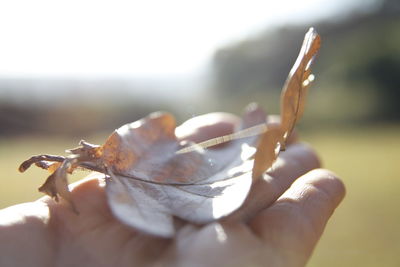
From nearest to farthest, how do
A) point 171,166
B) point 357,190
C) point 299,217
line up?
point 299,217
point 171,166
point 357,190

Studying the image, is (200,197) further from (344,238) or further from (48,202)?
(344,238)

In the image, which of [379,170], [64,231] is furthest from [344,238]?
[64,231]

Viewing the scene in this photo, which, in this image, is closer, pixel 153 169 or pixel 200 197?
pixel 200 197

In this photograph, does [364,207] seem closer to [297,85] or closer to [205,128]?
[205,128]

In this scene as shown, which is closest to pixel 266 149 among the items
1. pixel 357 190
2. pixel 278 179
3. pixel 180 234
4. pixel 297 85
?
pixel 297 85

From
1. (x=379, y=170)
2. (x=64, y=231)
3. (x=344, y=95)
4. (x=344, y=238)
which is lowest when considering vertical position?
(x=344, y=95)

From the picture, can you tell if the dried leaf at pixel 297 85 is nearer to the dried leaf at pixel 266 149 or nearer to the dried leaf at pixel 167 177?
the dried leaf at pixel 266 149
